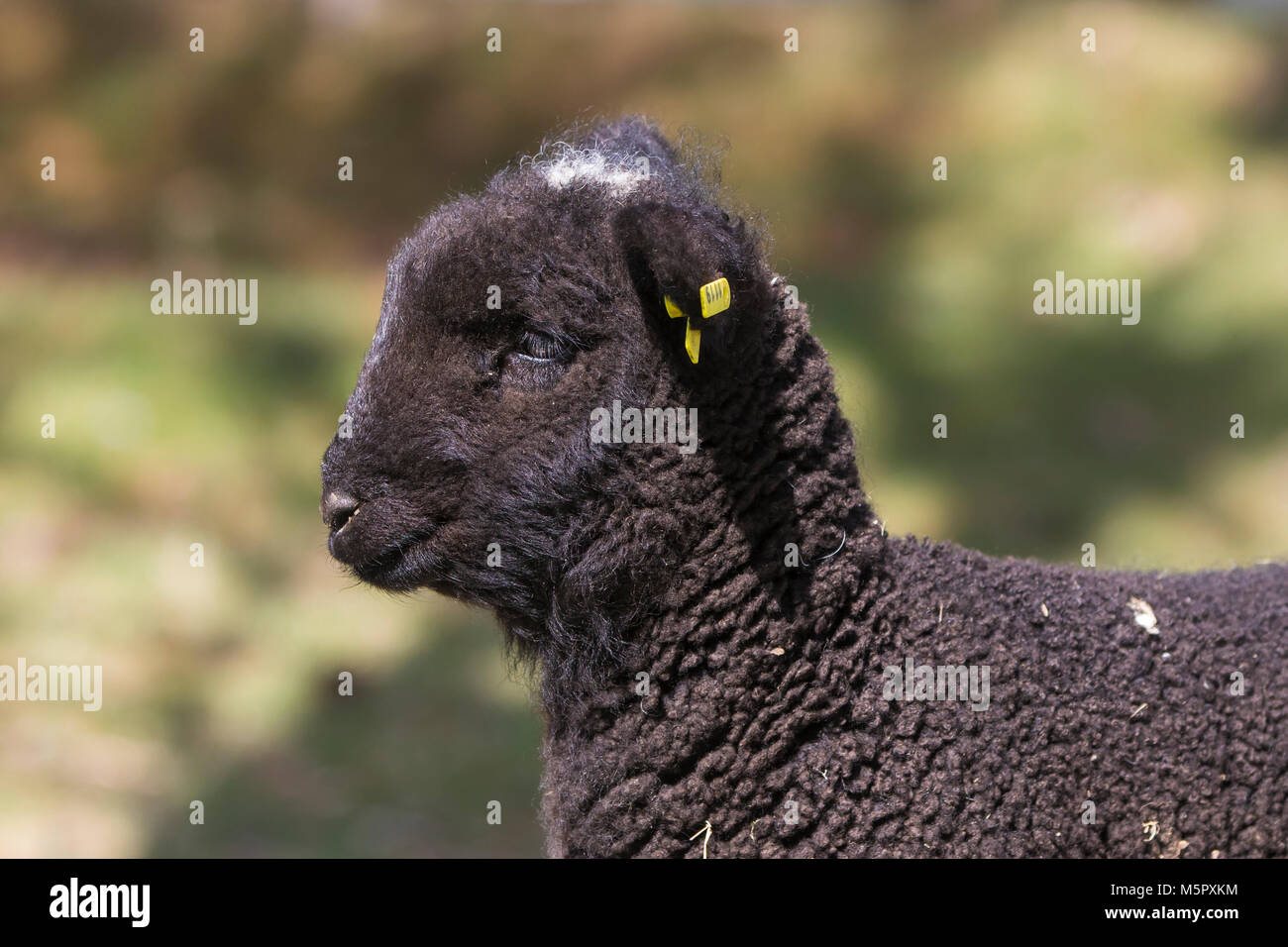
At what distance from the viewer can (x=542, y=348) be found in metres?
2.57

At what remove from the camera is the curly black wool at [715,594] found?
253cm

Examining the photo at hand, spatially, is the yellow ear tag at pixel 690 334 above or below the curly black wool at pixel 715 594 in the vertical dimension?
above

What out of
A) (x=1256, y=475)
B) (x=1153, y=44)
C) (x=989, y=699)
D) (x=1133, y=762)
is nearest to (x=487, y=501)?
(x=989, y=699)

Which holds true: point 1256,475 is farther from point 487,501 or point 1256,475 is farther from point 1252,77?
point 487,501

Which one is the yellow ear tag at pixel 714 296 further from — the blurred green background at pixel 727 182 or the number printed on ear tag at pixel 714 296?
the blurred green background at pixel 727 182

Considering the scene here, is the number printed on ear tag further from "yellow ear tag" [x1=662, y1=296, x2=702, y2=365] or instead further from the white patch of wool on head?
the white patch of wool on head

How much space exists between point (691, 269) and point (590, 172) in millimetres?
557

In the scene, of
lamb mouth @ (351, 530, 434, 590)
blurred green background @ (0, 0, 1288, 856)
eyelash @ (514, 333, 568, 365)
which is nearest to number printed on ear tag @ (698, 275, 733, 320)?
eyelash @ (514, 333, 568, 365)

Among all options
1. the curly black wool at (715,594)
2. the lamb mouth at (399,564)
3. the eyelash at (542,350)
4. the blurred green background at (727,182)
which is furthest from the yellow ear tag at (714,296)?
the blurred green background at (727,182)

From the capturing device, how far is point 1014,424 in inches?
314

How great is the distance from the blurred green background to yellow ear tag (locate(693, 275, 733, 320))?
15.3ft

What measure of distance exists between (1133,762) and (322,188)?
7.97 metres

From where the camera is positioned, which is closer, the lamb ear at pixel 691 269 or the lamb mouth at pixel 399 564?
the lamb ear at pixel 691 269

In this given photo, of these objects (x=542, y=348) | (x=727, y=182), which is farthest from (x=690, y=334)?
(x=727, y=182)
